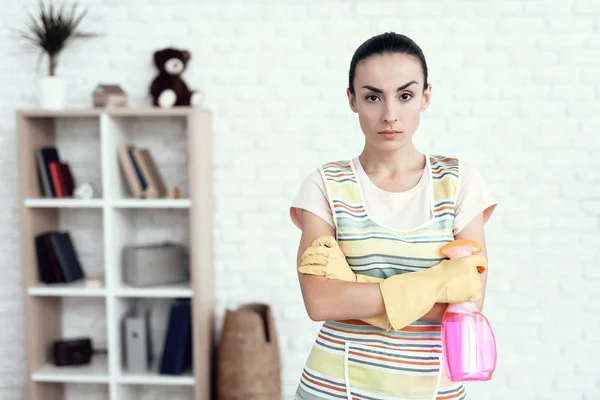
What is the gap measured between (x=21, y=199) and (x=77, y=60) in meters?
0.70

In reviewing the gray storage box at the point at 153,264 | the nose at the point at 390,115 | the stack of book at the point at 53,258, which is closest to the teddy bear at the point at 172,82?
the gray storage box at the point at 153,264

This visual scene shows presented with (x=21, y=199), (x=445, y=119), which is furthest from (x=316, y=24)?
(x=21, y=199)

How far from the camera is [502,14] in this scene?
2.98 meters

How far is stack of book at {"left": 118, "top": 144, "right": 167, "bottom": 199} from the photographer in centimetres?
302

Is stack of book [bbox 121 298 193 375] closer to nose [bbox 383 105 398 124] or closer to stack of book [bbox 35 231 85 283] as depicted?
stack of book [bbox 35 231 85 283]

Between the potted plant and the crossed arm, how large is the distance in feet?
6.55

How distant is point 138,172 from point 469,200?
1977 millimetres

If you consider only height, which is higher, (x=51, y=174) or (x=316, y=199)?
(x=51, y=174)

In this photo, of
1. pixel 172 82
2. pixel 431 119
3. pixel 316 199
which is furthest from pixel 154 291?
pixel 316 199

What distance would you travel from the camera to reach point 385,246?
1.36m

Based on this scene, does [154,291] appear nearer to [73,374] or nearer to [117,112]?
[73,374]

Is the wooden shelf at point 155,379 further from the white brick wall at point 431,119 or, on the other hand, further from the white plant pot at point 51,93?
the white plant pot at point 51,93

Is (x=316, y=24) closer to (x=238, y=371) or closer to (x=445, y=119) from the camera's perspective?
(x=445, y=119)

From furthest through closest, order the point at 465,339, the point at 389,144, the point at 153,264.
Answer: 1. the point at 153,264
2. the point at 389,144
3. the point at 465,339
